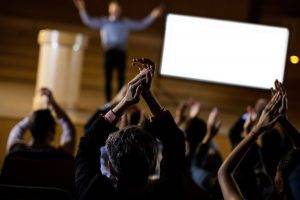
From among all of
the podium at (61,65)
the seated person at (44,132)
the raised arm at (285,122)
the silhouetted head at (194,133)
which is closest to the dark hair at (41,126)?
the seated person at (44,132)

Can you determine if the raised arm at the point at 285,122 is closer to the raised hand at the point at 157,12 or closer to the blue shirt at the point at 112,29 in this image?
the blue shirt at the point at 112,29

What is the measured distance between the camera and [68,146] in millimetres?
3990

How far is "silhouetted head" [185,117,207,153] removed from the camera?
154 inches

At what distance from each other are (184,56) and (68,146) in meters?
3.31

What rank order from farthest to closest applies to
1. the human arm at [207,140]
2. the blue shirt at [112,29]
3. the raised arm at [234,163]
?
the blue shirt at [112,29]
the human arm at [207,140]
the raised arm at [234,163]

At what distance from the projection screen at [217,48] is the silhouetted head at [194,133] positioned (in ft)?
10.3

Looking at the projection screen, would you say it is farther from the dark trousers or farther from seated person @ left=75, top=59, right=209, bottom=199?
seated person @ left=75, top=59, right=209, bottom=199


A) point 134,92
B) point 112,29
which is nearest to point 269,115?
point 134,92

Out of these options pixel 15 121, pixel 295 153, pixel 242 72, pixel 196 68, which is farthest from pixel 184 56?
pixel 295 153

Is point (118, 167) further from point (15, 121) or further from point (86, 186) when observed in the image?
point (15, 121)

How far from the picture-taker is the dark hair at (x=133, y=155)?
2076mm

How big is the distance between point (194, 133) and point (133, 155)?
1843 mm

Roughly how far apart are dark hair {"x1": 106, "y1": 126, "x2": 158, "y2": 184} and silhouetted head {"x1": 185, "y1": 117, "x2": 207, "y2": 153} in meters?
1.76

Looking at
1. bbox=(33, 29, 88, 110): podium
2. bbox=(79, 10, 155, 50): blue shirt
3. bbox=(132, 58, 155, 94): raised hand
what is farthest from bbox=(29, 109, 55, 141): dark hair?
bbox=(33, 29, 88, 110): podium
